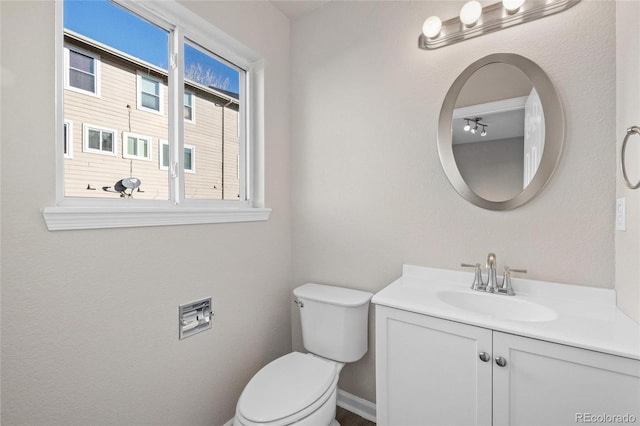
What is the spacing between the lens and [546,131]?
4.19 feet

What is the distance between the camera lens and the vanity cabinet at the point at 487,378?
0.87 m

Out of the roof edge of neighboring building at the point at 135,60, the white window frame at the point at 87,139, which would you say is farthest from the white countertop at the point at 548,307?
the roof edge of neighboring building at the point at 135,60

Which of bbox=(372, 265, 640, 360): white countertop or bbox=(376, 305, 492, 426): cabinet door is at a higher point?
bbox=(372, 265, 640, 360): white countertop

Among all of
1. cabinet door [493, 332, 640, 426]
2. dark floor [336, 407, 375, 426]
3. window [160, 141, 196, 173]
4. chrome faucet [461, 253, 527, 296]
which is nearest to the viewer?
cabinet door [493, 332, 640, 426]

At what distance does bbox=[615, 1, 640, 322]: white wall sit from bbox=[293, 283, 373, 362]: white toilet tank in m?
1.05

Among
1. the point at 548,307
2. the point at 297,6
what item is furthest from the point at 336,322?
the point at 297,6

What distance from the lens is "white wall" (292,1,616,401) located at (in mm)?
1208

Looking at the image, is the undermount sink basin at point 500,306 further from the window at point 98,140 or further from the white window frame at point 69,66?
the white window frame at point 69,66

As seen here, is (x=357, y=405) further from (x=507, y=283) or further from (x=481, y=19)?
(x=481, y=19)

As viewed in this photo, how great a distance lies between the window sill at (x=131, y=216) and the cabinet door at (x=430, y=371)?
934 mm

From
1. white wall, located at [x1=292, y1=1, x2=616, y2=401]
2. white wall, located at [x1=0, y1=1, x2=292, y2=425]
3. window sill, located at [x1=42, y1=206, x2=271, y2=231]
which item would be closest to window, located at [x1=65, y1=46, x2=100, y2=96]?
white wall, located at [x1=0, y1=1, x2=292, y2=425]

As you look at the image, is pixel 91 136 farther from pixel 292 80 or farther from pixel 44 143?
pixel 292 80

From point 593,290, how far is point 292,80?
199 cm

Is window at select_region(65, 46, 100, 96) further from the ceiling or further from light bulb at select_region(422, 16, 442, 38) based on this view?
light bulb at select_region(422, 16, 442, 38)
